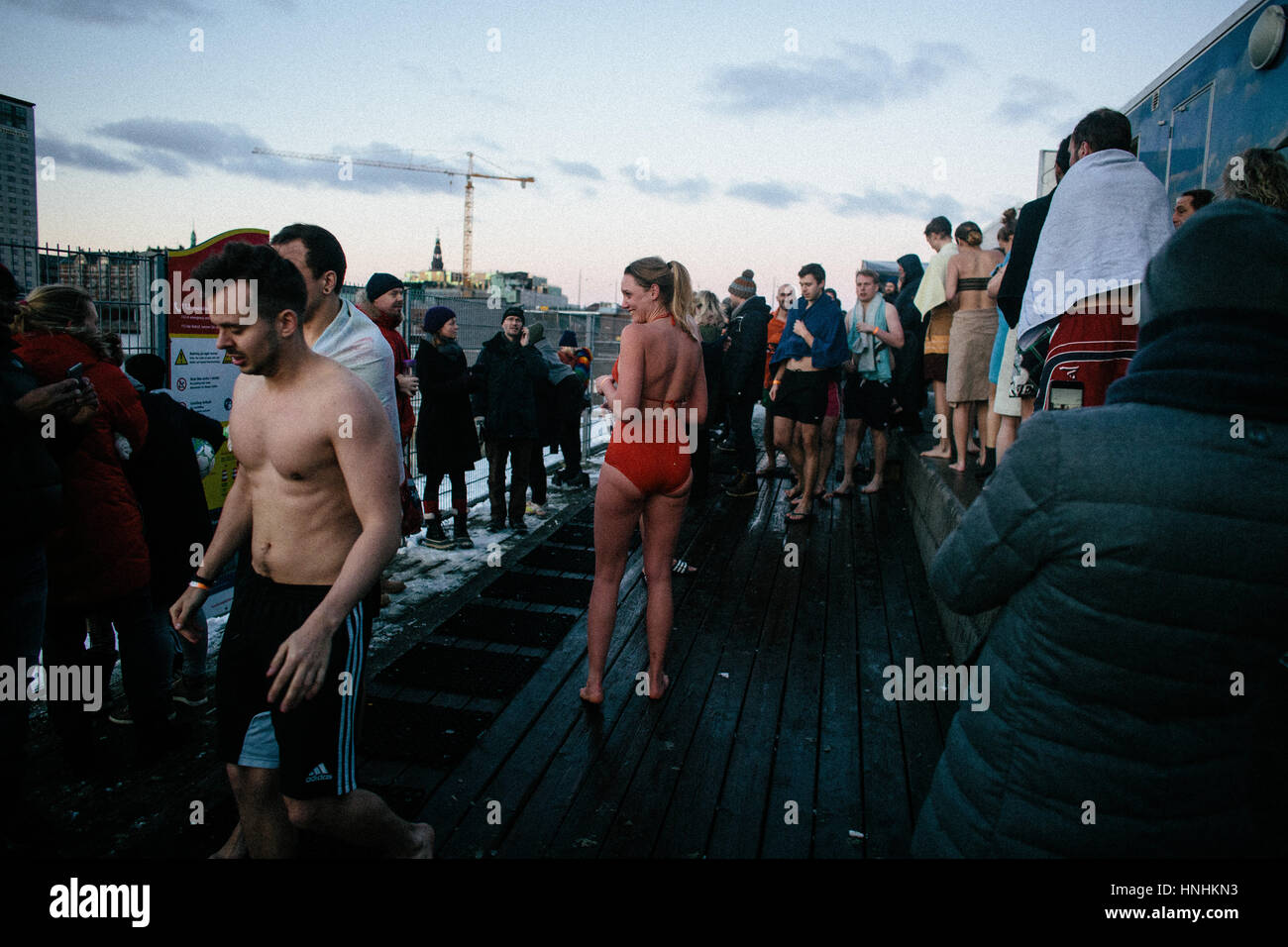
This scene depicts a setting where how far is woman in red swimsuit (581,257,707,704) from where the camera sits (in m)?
3.62

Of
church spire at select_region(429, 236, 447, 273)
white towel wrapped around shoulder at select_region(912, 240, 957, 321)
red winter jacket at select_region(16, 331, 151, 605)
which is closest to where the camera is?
red winter jacket at select_region(16, 331, 151, 605)

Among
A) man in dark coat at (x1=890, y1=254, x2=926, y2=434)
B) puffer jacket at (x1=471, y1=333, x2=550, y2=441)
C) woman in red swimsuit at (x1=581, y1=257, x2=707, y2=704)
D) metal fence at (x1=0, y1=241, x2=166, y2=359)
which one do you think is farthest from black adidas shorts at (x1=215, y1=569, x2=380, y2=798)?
man in dark coat at (x1=890, y1=254, x2=926, y2=434)

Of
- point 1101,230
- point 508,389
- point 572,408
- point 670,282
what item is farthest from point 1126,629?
point 572,408

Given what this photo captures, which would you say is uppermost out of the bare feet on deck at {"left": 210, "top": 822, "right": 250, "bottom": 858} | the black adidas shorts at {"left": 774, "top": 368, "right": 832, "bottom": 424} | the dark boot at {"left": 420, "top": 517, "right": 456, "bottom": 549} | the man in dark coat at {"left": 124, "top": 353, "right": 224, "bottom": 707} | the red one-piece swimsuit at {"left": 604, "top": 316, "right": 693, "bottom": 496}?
the black adidas shorts at {"left": 774, "top": 368, "right": 832, "bottom": 424}

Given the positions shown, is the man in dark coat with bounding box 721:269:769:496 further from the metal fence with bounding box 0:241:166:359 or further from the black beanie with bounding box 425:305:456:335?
the metal fence with bounding box 0:241:166:359

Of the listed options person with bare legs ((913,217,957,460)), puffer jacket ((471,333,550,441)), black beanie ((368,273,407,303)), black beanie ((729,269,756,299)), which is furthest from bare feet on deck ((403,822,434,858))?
black beanie ((729,269,756,299))

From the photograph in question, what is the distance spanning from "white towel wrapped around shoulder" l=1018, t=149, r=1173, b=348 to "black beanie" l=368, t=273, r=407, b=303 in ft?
12.4

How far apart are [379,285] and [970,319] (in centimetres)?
424

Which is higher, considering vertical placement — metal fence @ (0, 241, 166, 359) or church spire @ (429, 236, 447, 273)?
church spire @ (429, 236, 447, 273)

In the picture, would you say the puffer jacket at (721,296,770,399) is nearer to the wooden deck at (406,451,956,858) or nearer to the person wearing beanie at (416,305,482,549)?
the person wearing beanie at (416,305,482,549)

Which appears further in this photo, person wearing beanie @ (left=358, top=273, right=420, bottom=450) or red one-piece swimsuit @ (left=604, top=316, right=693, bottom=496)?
person wearing beanie @ (left=358, top=273, right=420, bottom=450)

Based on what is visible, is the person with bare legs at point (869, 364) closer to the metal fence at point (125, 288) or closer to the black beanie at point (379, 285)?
the black beanie at point (379, 285)

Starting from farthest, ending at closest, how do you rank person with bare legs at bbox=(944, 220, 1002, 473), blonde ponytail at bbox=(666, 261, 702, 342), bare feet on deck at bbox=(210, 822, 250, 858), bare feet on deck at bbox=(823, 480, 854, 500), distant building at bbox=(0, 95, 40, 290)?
bare feet on deck at bbox=(823, 480, 854, 500)
person with bare legs at bbox=(944, 220, 1002, 473)
distant building at bbox=(0, 95, 40, 290)
blonde ponytail at bbox=(666, 261, 702, 342)
bare feet on deck at bbox=(210, 822, 250, 858)
